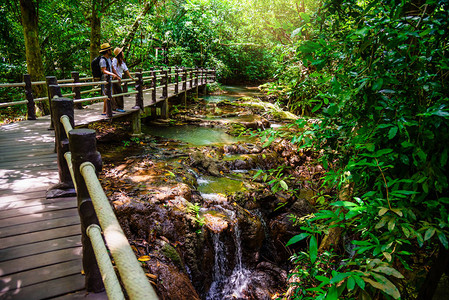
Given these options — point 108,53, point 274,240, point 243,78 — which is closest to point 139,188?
point 274,240

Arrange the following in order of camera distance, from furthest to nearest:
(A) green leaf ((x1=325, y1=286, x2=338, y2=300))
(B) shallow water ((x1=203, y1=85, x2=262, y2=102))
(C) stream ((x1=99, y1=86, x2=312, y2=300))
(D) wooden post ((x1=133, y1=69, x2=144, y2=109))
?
1. (B) shallow water ((x1=203, y1=85, x2=262, y2=102))
2. (D) wooden post ((x1=133, y1=69, x2=144, y2=109))
3. (C) stream ((x1=99, y1=86, x2=312, y2=300))
4. (A) green leaf ((x1=325, y1=286, x2=338, y2=300))

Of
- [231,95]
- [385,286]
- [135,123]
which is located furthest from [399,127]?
[231,95]

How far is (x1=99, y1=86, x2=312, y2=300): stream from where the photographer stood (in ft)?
13.7

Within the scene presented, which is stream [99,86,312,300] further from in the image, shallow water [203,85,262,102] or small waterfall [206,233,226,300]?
shallow water [203,85,262,102]

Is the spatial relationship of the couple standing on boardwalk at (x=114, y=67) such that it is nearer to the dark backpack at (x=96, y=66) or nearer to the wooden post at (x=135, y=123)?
the dark backpack at (x=96, y=66)

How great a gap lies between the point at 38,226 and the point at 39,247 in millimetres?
346

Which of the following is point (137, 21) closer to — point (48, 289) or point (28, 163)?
point (28, 163)

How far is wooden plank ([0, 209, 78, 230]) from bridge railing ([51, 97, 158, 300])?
86 cm

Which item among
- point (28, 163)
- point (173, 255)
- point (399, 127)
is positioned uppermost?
point (399, 127)

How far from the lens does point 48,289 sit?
1.98m

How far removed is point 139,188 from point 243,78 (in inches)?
1016

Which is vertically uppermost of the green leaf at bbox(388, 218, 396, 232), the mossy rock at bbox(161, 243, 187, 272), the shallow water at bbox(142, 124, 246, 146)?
the green leaf at bbox(388, 218, 396, 232)

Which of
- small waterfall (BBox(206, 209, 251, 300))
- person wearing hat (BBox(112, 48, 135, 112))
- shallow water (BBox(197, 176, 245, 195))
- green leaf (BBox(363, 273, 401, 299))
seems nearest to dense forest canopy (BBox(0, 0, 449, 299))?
green leaf (BBox(363, 273, 401, 299))

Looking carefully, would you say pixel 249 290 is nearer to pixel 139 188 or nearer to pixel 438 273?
pixel 139 188
